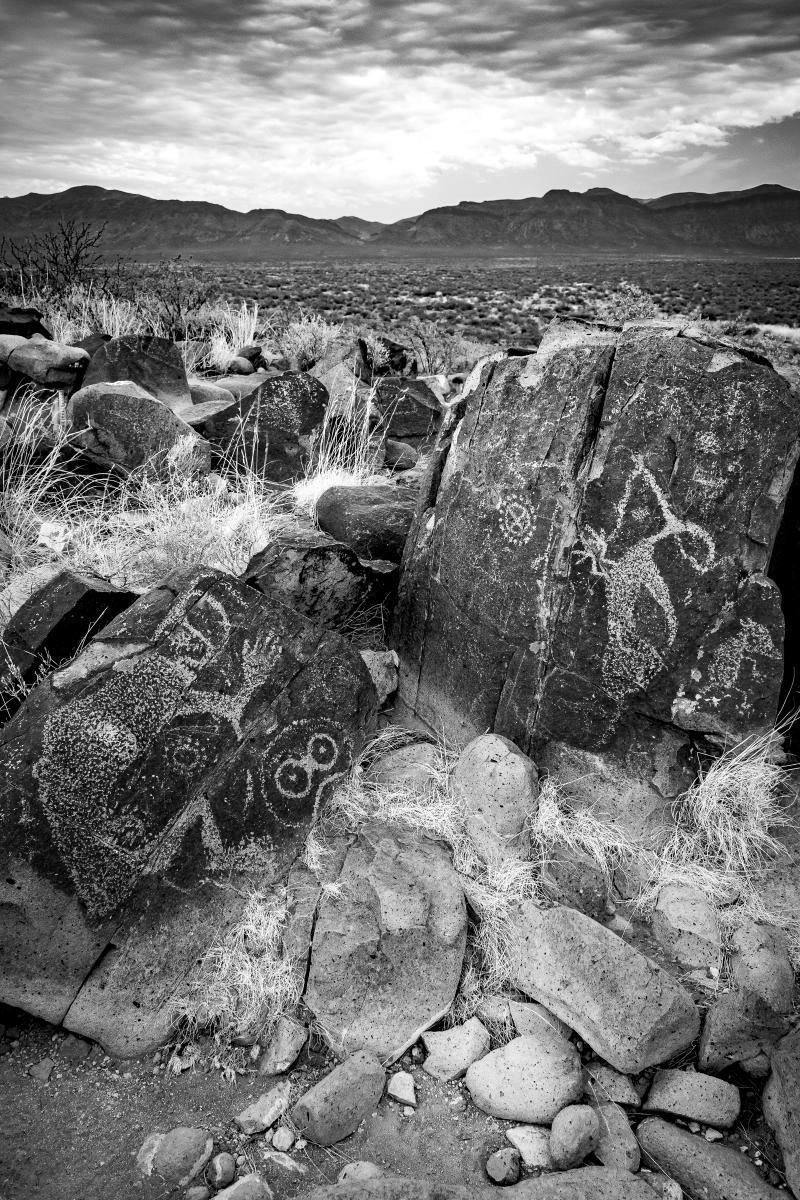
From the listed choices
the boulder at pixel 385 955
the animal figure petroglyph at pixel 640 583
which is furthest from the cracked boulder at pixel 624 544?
the boulder at pixel 385 955

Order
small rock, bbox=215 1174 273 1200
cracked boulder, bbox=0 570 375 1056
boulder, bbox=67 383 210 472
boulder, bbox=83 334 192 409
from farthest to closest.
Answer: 1. boulder, bbox=83 334 192 409
2. boulder, bbox=67 383 210 472
3. cracked boulder, bbox=0 570 375 1056
4. small rock, bbox=215 1174 273 1200

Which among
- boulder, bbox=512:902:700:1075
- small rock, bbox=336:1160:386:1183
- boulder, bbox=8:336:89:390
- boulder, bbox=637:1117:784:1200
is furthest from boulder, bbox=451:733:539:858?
boulder, bbox=8:336:89:390

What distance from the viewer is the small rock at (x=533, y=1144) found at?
7.09ft

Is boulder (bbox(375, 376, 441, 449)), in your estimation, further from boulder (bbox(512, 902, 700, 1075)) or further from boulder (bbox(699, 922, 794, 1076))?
boulder (bbox(699, 922, 794, 1076))

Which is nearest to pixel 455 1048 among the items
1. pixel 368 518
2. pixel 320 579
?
pixel 320 579

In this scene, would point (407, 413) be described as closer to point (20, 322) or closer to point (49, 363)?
point (49, 363)

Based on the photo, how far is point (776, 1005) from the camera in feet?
8.04

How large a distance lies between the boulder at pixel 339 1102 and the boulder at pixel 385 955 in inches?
4.6

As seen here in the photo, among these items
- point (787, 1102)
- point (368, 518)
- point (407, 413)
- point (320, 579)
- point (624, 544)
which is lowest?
point (787, 1102)

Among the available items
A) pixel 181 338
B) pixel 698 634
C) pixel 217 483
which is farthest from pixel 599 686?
pixel 181 338

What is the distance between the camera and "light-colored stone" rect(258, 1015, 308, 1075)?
2.41 metres

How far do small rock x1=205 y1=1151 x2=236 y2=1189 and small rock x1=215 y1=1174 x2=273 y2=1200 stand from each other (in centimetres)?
5

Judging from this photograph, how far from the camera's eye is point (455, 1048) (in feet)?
8.12

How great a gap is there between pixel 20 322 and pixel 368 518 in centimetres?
576
